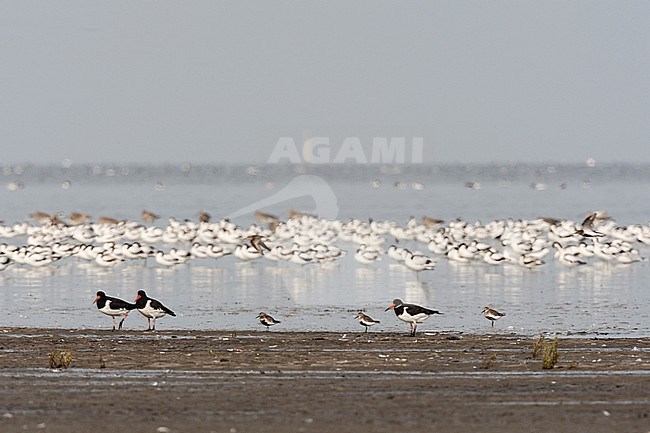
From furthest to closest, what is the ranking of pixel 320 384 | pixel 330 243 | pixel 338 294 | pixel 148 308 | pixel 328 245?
1. pixel 330 243
2. pixel 328 245
3. pixel 338 294
4. pixel 148 308
5. pixel 320 384

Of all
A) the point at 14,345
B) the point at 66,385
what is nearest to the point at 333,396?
the point at 66,385

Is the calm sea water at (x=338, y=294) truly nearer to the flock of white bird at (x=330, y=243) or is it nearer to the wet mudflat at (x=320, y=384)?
the flock of white bird at (x=330, y=243)

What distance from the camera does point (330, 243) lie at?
35344 millimetres

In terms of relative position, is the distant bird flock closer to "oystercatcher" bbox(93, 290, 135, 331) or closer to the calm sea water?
the calm sea water

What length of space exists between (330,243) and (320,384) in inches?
972

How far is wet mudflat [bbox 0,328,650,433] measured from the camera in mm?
8883

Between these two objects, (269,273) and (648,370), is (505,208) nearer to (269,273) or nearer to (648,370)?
(269,273)

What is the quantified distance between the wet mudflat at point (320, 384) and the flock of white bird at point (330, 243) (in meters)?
12.8

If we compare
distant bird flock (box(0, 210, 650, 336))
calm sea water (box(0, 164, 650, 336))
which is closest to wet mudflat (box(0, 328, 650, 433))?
calm sea water (box(0, 164, 650, 336))

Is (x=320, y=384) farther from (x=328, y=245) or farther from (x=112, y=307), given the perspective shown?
(x=328, y=245)

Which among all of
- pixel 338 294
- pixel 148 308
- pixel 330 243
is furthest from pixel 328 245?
pixel 148 308

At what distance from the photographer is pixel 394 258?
2898 cm

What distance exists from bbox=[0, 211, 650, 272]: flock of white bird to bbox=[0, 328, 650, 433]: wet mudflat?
12.8 m

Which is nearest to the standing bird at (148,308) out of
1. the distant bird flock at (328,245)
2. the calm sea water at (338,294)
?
the calm sea water at (338,294)
